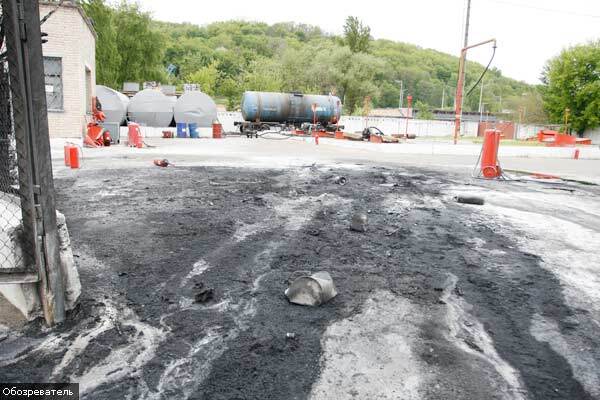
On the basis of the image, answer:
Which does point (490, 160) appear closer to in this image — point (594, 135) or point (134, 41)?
point (134, 41)

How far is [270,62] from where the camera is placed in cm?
6962

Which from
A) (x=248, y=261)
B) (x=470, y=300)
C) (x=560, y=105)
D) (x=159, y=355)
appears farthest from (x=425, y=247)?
(x=560, y=105)

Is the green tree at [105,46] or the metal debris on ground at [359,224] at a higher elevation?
the green tree at [105,46]

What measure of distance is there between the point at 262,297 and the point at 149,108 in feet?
86.5

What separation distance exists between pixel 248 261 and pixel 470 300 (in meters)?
2.09

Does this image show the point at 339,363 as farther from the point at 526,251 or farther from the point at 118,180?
the point at 118,180

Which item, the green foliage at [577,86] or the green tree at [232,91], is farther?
the green tree at [232,91]

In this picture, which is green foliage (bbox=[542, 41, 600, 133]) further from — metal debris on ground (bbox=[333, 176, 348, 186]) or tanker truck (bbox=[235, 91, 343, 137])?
metal debris on ground (bbox=[333, 176, 348, 186])

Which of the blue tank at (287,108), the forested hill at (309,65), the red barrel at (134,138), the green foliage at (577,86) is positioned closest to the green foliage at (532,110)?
the green foliage at (577,86)

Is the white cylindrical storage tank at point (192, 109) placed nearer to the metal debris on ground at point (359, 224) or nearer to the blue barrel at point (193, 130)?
the blue barrel at point (193, 130)

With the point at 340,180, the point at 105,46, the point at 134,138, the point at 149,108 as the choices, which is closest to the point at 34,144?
the point at 340,180

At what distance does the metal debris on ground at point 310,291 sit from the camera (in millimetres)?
3748

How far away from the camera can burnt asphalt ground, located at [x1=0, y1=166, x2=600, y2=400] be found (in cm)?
278

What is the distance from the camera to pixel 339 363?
9.62 feet
